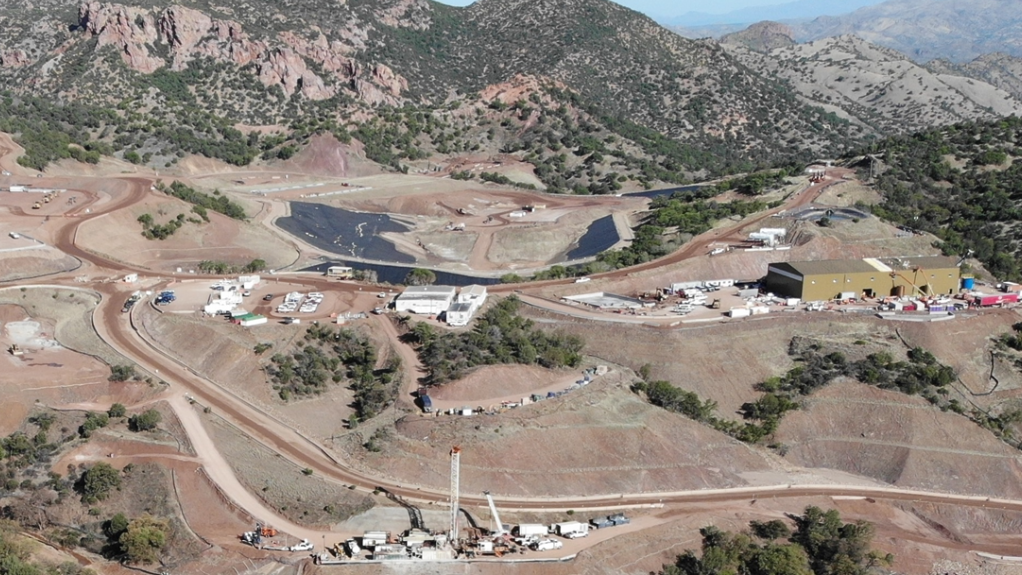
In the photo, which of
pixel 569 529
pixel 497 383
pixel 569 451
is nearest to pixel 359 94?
pixel 497 383

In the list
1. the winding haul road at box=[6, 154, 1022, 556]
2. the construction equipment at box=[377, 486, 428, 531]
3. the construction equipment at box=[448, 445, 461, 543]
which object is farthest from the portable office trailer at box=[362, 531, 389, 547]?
the construction equipment at box=[448, 445, 461, 543]

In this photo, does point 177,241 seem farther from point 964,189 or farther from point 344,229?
point 964,189

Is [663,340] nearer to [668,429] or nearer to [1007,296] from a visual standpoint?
[668,429]

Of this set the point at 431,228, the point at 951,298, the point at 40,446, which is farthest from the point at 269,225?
the point at 951,298

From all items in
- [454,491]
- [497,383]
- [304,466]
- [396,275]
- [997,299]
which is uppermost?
[997,299]

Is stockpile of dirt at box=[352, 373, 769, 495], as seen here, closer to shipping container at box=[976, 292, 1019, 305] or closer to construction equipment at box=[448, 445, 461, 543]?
construction equipment at box=[448, 445, 461, 543]

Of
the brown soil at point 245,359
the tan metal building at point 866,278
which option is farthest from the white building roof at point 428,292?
the tan metal building at point 866,278

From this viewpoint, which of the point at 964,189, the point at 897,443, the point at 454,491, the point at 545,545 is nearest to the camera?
the point at 454,491
